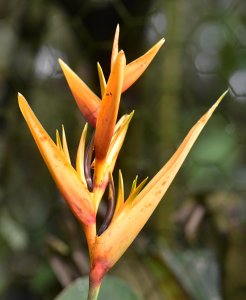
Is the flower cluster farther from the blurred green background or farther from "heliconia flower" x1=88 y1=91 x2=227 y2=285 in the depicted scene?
the blurred green background

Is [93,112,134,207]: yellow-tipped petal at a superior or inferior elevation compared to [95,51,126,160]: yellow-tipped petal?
inferior

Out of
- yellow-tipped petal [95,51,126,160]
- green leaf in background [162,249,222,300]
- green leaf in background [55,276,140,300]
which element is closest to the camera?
yellow-tipped petal [95,51,126,160]

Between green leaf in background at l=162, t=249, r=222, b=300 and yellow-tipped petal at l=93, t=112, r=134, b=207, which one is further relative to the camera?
green leaf in background at l=162, t=249, r=222, b=300

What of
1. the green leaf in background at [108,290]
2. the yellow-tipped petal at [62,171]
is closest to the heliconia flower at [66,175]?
the yellow-tipped petal at [62,171]

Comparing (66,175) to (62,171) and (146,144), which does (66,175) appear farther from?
(146,144)

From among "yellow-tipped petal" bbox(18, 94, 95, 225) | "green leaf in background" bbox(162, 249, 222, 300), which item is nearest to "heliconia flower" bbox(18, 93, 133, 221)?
"yellow-tipped petal" bbox(18, 94, 95, 225)

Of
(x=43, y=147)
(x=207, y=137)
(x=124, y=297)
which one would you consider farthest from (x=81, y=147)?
(x=207, y=137)

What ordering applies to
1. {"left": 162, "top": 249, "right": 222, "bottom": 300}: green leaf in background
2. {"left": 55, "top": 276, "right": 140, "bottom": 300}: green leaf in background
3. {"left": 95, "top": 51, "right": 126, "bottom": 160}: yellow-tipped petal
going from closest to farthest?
1. {"left": 95, "top": 51, "right": 126, "bottom": 160}: yellow-tipped petal
2. {"left": 55, "top": 276, "right": 140, "bottom": 300}: green leaf in background
3. {"left": 162, "top": 249, "right": 222, "bottom": 300}: green leaf in background

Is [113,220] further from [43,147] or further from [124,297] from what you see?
[124,297]
